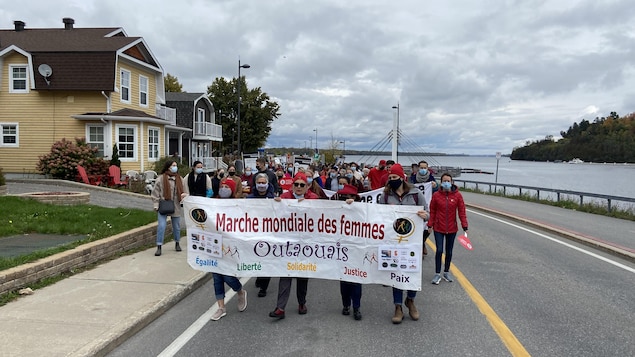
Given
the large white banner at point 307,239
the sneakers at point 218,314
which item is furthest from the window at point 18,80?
the sneakers at point 218,314

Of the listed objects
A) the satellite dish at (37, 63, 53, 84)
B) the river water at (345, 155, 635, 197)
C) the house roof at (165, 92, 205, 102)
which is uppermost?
the house roof at (165, 92, 205, 102)

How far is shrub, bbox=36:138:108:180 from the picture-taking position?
859 inches

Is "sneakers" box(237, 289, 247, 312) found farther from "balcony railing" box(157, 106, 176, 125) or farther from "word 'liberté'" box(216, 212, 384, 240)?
"balcony railing" box(157, 106, 176, 125)

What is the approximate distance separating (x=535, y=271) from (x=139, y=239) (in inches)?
303

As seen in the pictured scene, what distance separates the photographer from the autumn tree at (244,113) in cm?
5006

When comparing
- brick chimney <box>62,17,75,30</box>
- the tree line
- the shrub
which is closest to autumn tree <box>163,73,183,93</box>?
brick chimney <box>62,17,75,30</box>

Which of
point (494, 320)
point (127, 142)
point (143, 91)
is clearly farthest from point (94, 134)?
point (494, 320)

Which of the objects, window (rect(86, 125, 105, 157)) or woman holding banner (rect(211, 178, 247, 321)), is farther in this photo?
window (rect(86, 125, 105, 157))

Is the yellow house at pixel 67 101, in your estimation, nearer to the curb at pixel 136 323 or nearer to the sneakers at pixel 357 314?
the curb at pixel 136 323

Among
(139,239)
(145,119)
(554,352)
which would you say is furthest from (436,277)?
(145,119)

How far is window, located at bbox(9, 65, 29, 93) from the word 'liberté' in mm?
23783

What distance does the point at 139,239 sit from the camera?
9547 mm

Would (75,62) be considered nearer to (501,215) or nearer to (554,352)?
(501,215)

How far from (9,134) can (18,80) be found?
292cm
